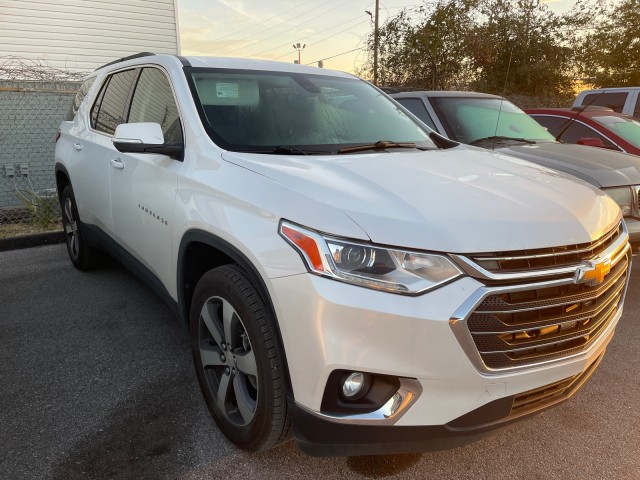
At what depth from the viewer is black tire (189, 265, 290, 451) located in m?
1.92

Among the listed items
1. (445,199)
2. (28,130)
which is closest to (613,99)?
(445,199)

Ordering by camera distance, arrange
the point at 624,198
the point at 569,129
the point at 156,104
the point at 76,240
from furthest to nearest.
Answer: the point at 569,129 < the point at 76,240 < the point at 624,198 < the point at 156,104

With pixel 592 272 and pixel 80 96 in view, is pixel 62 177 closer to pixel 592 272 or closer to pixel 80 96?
pixel 80 96

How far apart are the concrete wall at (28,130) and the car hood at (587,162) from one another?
6.63m

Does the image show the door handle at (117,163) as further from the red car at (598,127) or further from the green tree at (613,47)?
the green tree at (613,47)

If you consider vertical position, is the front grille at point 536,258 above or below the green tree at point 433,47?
below

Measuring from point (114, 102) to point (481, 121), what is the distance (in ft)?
11.8

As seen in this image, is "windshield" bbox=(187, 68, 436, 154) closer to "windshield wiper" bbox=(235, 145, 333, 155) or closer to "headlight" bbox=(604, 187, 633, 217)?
"windshield wiper" bbox=(235, 145, 333, 155)

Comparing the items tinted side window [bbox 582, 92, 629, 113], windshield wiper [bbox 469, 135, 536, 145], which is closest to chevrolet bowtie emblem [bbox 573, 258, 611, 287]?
windshield wiper [bbox 469, 135, 536, 145]

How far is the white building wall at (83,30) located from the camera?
10.8m

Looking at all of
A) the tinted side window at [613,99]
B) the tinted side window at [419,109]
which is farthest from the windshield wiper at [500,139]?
the tinted side window at [613,99]

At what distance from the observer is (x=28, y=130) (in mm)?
7953

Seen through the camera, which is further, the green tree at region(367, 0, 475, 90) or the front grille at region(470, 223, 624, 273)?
the green tree at region(367, 0, 475, 90)

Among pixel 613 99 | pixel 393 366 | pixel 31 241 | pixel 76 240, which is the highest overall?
pixel 613 99
